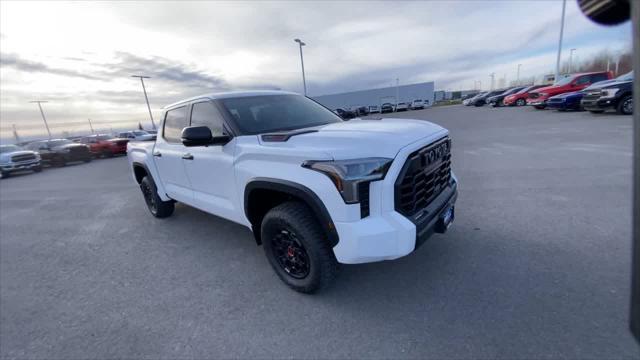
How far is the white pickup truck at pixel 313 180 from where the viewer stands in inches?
81.1

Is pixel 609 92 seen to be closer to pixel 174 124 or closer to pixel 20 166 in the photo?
pixel 174 124

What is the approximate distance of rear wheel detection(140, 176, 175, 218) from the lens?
4.78 meters

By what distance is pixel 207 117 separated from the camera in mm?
3312

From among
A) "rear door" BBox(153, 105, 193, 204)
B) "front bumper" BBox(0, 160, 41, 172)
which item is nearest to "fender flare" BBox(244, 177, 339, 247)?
"rear door" BBox(153, 105, 193, 204)

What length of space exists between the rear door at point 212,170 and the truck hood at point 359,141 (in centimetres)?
60

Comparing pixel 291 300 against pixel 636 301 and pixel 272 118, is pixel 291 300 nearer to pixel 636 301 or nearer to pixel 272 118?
pixel 272 118

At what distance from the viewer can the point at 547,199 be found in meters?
4.25

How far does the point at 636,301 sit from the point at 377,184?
53.8 inches

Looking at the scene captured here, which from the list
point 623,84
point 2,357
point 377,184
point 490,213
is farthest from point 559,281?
point 623,84

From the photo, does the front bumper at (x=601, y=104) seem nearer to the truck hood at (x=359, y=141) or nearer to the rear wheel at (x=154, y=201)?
the truck hood at (x=359, y=141)

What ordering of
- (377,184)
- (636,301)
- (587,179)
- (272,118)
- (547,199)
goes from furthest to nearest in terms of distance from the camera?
(587,179)
(547,199)
(272,118)
(377,184)
(636,301)

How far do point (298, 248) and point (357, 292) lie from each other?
0.67 metres

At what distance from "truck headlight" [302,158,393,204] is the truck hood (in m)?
0.04

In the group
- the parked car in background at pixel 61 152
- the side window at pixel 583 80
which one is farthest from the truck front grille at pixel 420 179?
the parked car in background at pixel 61 152
